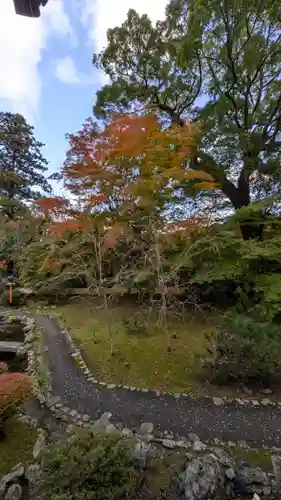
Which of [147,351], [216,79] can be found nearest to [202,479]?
[147,351]

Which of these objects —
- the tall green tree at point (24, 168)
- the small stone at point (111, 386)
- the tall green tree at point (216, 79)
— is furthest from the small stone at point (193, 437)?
the tall green tree at point (24, 168)

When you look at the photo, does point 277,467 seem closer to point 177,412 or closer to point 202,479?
point 202,479

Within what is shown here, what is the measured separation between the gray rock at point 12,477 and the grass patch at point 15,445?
0.23 m

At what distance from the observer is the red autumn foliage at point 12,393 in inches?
94.9

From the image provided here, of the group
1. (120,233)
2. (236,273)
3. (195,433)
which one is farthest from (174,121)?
(195,433)

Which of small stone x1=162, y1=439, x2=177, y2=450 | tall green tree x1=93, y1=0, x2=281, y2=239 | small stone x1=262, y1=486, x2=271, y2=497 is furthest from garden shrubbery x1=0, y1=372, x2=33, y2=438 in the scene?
tall green tree x1=93, y1=0, x2=281, y2=239

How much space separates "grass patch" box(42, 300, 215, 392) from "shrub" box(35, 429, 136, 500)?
5.26ft

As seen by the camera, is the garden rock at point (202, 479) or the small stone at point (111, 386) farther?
the small stone at point (111, 386)

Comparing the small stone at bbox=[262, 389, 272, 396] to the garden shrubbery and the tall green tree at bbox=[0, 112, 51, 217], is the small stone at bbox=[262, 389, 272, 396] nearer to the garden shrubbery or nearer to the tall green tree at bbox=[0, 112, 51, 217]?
the garden shrubbery

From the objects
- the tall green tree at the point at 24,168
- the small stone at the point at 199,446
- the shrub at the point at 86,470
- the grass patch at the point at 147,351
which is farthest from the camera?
the tall green tree at the point at 24,168

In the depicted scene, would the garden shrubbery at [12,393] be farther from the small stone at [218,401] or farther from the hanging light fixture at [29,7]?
the hanging light fixture at [29,7]

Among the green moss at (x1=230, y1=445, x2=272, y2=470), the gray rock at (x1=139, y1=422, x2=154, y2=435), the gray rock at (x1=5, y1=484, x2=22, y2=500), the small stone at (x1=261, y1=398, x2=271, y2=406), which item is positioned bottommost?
the green moss at (x1=230, y1=445, x2=272, y2=470)

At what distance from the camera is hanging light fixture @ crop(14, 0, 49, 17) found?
3.31 feet

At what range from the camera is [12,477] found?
1.95 metres
